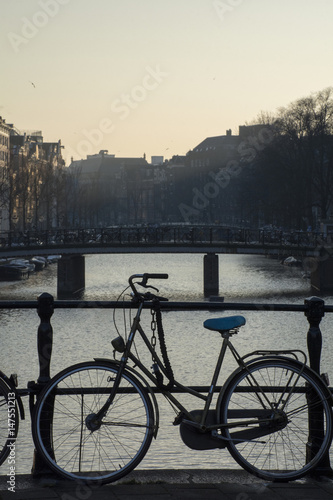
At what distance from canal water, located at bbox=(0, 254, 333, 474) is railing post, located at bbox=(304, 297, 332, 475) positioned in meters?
1.85

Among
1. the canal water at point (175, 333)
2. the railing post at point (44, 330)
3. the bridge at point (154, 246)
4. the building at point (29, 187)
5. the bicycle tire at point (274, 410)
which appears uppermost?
the building at point (29, 187)

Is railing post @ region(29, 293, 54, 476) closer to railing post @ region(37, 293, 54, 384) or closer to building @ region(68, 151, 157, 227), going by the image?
railing post @ region(37, 293, 54, 384)

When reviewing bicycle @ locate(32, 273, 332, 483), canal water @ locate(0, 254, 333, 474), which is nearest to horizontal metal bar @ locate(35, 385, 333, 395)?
bicycle @ locate(32, 273, 332, 483)

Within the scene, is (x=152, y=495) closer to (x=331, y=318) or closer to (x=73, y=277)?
(x=331, y=318)

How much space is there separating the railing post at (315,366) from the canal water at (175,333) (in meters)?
1.85

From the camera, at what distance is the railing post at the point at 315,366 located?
14.8 feet

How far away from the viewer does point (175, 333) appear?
1315 inches

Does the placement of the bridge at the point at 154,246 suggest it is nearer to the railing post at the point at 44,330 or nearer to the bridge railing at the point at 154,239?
the bridge railing at the point at 154,239

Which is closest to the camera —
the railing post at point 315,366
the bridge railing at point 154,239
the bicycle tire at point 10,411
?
the bicycle tire at point 10,411

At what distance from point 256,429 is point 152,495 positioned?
74 centimetres

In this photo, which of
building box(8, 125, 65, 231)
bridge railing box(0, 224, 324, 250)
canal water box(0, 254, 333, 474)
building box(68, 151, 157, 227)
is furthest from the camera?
building box(68, 151, 157, 227)

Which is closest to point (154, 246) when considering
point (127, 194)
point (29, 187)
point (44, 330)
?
point (29, 187)

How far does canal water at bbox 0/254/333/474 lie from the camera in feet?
58.3

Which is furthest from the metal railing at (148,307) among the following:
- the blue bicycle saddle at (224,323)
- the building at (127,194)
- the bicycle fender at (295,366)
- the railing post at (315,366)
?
the building at (127,194)
